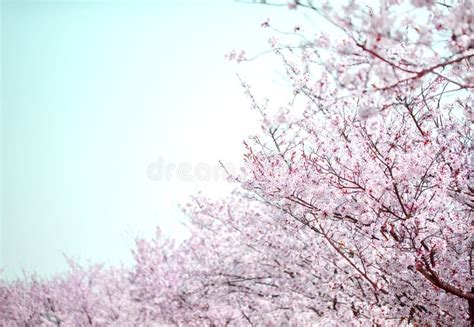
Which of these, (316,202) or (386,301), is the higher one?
(316,202)

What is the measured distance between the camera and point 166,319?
11.9m

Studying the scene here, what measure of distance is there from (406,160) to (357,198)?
0.63 m

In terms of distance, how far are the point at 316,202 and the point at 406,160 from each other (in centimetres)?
103

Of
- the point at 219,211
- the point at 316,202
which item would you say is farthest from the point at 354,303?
the point at 219,211

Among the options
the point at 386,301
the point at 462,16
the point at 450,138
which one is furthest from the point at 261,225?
the point at 462,16

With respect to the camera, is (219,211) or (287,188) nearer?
(287,188)

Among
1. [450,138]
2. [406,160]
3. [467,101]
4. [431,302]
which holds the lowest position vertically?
[431,302]

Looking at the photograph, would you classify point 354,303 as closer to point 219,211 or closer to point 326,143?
point 326,143

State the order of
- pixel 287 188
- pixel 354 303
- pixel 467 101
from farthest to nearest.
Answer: pixel 354 303 < pixel 467 101 < pixel 287 188

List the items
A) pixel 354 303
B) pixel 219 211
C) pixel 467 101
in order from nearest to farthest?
pixel 467 101, pixel 354 303, pixel 219 211

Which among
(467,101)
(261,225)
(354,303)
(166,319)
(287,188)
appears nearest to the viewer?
(287,188)

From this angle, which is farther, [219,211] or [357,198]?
[219,211]

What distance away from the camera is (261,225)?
7.45 meters

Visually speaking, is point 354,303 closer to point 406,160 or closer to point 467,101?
point 406,160
